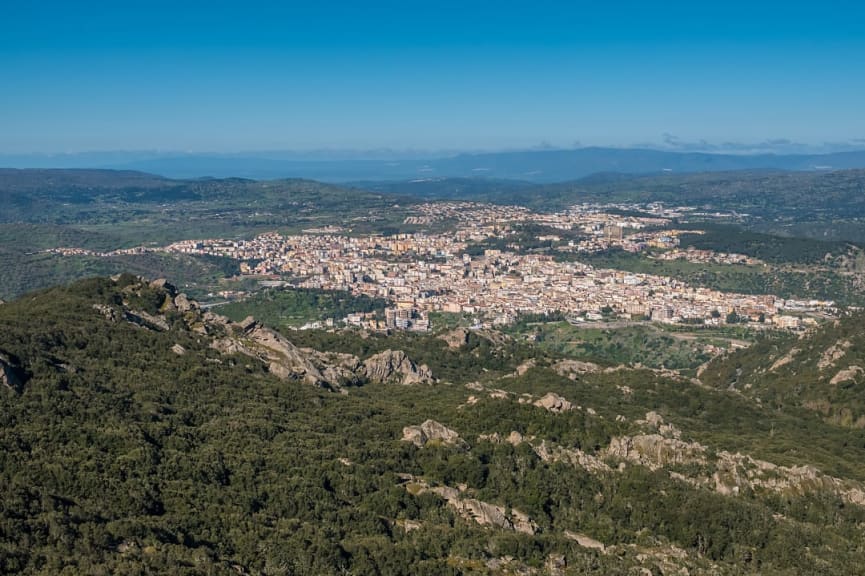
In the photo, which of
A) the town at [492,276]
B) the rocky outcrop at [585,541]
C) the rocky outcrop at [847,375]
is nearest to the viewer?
the rocky outcrop at [585,541]

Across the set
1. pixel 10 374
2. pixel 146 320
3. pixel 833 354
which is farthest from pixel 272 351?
pixel 833 354

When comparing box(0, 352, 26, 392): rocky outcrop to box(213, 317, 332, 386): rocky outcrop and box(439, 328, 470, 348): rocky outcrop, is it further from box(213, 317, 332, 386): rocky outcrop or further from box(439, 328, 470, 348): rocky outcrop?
box(439, 328, 470, 348): rocky outcrop

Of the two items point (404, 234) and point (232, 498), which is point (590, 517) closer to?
point (232, 498)

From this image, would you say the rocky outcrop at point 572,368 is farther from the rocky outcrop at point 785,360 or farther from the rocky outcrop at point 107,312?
the rocky outcrop at point 107,312

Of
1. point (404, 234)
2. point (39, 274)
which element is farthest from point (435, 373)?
point (404, 234)

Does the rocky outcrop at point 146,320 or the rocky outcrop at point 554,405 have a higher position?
the rocky outcrop at point 146,320

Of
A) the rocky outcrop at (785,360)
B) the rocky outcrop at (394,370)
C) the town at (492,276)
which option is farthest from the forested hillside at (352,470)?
the town at (492,276)

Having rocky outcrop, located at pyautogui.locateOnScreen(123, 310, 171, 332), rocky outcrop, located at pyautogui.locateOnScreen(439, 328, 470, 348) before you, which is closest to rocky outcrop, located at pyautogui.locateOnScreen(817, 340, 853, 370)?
rocky outcrop, located at pyautogui.locateOnScreen(439, 328, 470, 348)

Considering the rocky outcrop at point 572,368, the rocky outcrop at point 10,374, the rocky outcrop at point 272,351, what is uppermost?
the rocky outcrop at point 10,374
